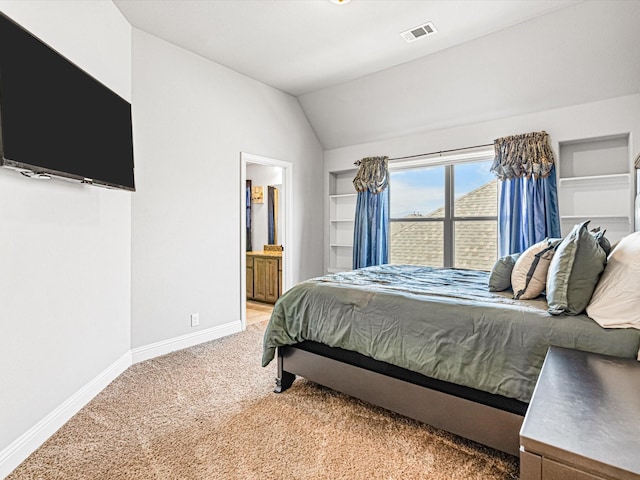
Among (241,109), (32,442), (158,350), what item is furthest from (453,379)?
(241,109)

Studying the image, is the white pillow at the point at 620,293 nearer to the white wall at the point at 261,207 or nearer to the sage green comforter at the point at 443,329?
the sage green comforter at the point at 443,329

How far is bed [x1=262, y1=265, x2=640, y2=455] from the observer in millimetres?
1571

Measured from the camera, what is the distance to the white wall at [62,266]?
68.2 inches

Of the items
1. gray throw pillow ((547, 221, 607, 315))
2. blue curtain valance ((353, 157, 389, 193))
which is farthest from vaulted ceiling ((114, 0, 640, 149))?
gray throw pillow ((547, 221, 607, 315))

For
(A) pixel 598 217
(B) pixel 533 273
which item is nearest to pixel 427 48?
(A) pixel 598 217

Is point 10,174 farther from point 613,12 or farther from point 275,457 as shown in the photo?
point 613,12

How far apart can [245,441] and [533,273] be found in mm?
1782

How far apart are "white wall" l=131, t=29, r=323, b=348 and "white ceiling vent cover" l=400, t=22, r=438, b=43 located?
5.84 feet

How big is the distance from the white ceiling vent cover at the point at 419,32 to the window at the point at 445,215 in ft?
4.95

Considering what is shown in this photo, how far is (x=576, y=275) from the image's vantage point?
159cm

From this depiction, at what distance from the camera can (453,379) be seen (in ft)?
5.74

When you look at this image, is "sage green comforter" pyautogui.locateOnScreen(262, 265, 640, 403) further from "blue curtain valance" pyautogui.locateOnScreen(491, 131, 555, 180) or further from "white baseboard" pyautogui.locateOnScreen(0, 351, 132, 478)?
"blue curtain valance" pyautogui.locateOnScreen(491, 131, 555, 180)

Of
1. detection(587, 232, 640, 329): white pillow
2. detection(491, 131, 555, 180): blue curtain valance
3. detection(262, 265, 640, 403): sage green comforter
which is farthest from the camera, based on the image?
detection(491, 131, 555, 180): blue curtain valance

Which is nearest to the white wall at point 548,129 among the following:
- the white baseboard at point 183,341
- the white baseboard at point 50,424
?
the white baseboard at point 183,341
